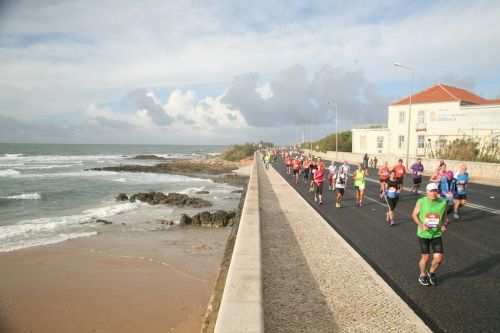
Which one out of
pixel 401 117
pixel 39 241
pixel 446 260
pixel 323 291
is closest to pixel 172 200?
pixel 39 241

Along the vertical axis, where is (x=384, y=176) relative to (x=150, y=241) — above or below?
above

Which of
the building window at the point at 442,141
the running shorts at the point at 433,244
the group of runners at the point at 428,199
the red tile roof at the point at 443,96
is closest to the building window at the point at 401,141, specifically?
the red tile roof at the point at 443,96

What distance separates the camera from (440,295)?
5.41m

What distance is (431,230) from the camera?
230 inches

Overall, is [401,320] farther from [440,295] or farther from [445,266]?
[445,266]

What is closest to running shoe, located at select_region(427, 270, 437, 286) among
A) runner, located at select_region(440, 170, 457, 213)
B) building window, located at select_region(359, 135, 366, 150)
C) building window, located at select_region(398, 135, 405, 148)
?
runner, located at select_region(440, 170, 457, 213)

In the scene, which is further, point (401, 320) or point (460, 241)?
point (460, 241)

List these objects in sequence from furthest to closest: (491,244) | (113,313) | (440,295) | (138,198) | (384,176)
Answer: (138,198)
(384,176)
(491,244)
(113,313)
(440,295)

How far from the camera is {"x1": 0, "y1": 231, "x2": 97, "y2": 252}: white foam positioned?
41.4ft

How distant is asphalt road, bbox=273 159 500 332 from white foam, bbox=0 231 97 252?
9.07 metres

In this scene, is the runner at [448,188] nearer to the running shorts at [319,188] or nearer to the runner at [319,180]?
the runner at [319,180]

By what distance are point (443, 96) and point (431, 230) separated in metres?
41.7

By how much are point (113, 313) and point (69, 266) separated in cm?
380

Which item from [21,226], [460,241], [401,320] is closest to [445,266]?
[460,241]
